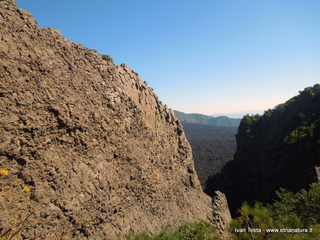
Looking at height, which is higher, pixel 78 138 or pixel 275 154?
pixel 78 138

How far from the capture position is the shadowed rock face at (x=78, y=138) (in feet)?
17.8

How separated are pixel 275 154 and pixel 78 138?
29.3 meters

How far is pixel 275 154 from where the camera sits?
86.9ft

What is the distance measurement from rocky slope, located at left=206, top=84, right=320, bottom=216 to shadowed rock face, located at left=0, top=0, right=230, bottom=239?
17397 mm

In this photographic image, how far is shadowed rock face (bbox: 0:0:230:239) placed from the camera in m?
5.44

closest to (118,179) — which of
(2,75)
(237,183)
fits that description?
(2,75)

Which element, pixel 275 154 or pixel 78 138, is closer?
pixel 78 138

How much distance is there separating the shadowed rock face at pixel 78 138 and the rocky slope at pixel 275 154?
17397 mm

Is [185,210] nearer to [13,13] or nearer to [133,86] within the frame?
[133,86]

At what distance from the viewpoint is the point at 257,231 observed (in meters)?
6.25

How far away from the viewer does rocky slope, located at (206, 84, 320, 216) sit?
70.1 ft

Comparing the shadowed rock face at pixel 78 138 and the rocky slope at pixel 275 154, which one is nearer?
the shadowed rock face at pixel 78 138

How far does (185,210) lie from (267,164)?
74.0ft

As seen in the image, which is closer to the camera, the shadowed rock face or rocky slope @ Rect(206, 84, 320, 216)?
the shadowed rock face
